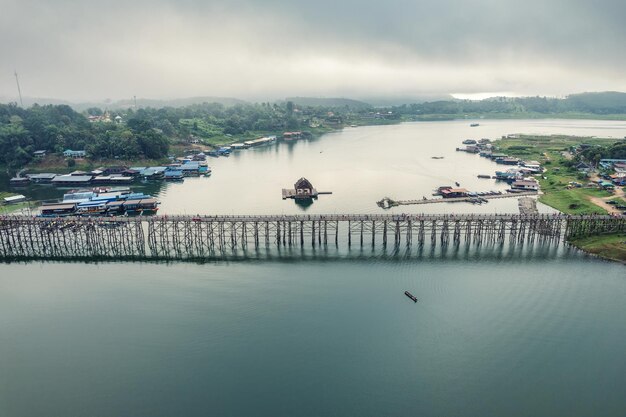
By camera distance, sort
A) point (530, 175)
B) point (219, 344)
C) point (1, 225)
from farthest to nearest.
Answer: point (530, 175) < point (1, 225) < point (219, 344)

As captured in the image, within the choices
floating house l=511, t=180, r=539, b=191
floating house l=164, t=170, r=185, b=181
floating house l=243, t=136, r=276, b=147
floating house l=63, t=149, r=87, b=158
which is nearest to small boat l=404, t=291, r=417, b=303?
floating house l=511, t=180, r=539, b=191

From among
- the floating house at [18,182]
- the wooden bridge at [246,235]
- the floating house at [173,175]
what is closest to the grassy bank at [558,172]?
the wooden bridge at [246,235]

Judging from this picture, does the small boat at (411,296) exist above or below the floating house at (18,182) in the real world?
below

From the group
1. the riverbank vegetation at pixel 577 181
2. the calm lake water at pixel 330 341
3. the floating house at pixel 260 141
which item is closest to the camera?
the calm lake water at pixel 330 341

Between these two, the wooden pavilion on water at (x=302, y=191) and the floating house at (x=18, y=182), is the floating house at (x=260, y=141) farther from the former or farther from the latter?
the wooden pavilion on water at (x=302, y=191)

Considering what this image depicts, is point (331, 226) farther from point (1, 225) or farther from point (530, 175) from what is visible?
point (530, 175)

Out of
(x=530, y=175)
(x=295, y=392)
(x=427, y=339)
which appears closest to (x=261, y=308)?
(x=295, y=392)
